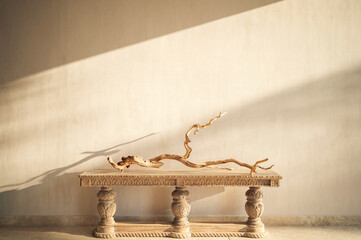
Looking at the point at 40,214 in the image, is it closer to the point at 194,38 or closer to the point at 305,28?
the point at 194,38

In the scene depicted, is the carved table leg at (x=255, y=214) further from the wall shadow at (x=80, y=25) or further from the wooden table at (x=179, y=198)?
the wall shadow at (x=80, y=25)

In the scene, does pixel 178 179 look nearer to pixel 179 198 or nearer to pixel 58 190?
pixel 179 198

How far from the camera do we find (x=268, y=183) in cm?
409

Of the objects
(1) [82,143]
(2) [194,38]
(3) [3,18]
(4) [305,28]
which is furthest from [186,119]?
(3) [3,18]

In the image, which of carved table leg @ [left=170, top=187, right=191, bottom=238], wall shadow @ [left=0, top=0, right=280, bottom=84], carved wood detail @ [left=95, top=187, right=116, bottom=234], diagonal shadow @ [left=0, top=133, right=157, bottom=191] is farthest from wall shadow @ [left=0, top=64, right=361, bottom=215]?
wall shadow @ [left=0, top=0, right=280, bottom=84]

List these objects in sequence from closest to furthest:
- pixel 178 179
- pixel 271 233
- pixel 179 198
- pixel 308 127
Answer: pixel 178 179 → pixel 179 198 → pixel 271 233 → pixel 308 127

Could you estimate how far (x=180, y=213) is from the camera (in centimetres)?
421

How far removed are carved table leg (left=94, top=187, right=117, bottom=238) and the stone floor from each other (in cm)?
14

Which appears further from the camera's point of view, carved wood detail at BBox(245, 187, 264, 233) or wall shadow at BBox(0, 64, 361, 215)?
wall shadow at BBox(0, 64, 361, 215)

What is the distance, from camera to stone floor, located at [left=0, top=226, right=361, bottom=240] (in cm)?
421

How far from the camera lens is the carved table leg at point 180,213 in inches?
165

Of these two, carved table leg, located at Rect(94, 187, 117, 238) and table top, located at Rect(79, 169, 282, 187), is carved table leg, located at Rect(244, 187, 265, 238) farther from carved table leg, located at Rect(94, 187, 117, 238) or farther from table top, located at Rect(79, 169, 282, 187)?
carved table leg, located at Rect(94, 187, 117, 238)

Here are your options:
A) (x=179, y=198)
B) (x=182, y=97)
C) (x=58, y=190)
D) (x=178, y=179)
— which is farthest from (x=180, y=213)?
(x=58, y=190)

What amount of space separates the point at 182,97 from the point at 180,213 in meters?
1.31
